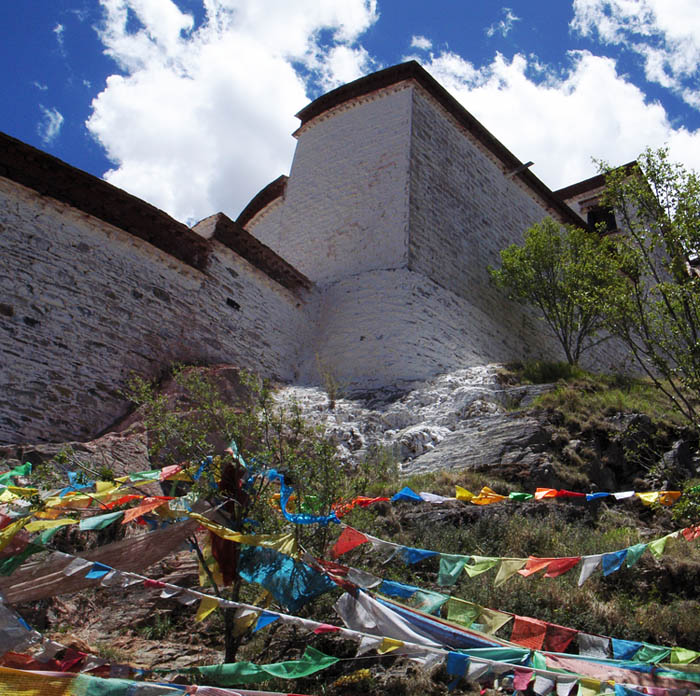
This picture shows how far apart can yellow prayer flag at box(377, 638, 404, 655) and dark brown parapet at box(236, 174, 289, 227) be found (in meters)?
16.0

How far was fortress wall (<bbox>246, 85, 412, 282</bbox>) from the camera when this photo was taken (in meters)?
14.7

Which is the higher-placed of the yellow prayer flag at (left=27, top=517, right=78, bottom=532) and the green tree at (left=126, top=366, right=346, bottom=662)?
the green tree at (left=126, top=366, right=346, bottom=662)

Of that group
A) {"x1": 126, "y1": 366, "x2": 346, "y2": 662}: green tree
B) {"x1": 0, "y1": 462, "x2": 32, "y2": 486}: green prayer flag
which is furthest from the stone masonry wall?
{"x1": 0, "y1": 462, "x2": 32, "y2": 486}: green prayer flag

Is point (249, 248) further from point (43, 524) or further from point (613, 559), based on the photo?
point (613, 559)

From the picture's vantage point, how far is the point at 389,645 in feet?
12.7

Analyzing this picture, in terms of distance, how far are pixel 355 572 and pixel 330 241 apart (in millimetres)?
11557

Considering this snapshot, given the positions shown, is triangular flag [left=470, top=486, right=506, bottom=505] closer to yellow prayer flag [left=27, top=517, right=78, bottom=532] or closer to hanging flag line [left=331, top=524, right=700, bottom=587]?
hanging flag line [left=331, top=524, right=700, bottom=587]

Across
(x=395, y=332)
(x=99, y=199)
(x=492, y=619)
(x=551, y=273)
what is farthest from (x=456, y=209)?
(x=492, y=619)

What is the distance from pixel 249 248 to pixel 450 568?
9744 millimetres

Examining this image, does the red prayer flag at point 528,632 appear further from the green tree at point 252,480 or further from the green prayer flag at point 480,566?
the green tree at point 252,480

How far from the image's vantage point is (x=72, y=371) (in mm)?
9352

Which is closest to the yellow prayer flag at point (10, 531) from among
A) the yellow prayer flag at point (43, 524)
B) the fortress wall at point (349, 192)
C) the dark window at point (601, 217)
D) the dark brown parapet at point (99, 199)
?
the yellow prayer flag at point (43, 524)

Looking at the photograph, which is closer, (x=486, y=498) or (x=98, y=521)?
(x=98, y=521)

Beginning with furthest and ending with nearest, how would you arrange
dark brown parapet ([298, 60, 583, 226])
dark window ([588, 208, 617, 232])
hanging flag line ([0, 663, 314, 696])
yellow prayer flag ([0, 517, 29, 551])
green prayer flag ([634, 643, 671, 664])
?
dark window ([588, 208, 617, 232]) < dark brown parapet ([298, 60, 583, 226]) < yellow prayer flag ([0, 517, 29, 551]) < green prayer flag ([634, 643, 671, 664]) < hanging flag line ([0, 663, 314, 696])
